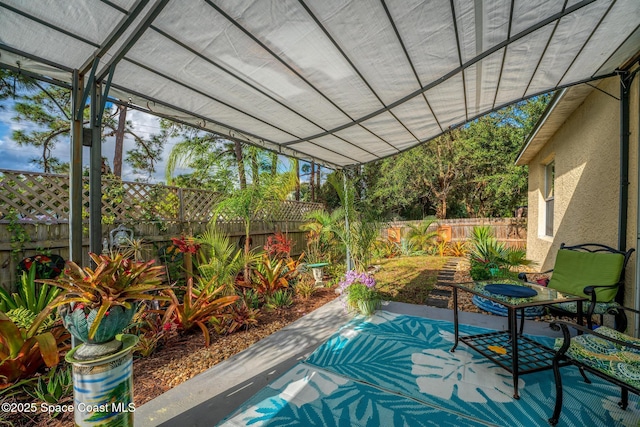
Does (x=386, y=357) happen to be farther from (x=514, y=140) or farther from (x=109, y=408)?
(x=514, y=140)

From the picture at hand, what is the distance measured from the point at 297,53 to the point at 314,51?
13 centimetres

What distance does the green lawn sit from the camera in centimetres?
452

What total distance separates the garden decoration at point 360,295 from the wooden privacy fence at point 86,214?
74.1 inches

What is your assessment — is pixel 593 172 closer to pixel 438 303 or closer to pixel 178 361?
pixel 438 303

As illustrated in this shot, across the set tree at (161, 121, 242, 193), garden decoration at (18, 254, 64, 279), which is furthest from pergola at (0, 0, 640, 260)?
tree at (161, 121, 242, 193)

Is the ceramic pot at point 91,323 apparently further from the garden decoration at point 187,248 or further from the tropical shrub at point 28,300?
the garden decoration at point 187,248

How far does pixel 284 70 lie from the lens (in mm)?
2215

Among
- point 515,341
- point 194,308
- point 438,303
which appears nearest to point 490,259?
point 438,303

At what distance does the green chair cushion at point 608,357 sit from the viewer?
150cm

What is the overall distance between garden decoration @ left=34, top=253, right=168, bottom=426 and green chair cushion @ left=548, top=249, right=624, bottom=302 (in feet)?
13.4

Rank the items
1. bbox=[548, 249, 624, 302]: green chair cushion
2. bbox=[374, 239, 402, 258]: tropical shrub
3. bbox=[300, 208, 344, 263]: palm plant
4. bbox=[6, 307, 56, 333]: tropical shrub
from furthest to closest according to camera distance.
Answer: bbox=[374, 239, 402, 258]: tropical shrub < bbox=[300, 208, 344, 263]: palm plant < bbox=[548, 249, 624, 302]: green chair cushion < bbox=[6, 307, 56, 333]: tropical shrub

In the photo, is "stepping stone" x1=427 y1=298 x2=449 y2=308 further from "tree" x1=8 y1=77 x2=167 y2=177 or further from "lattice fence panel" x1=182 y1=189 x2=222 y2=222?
"tree" x1=8 y1=77 x2=167 y2=177

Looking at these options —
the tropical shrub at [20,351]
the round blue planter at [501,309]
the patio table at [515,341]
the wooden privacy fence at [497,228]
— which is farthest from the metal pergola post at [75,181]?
the wooden privacy fence at [497,228]

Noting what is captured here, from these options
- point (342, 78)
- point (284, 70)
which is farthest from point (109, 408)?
point (342, 78)
